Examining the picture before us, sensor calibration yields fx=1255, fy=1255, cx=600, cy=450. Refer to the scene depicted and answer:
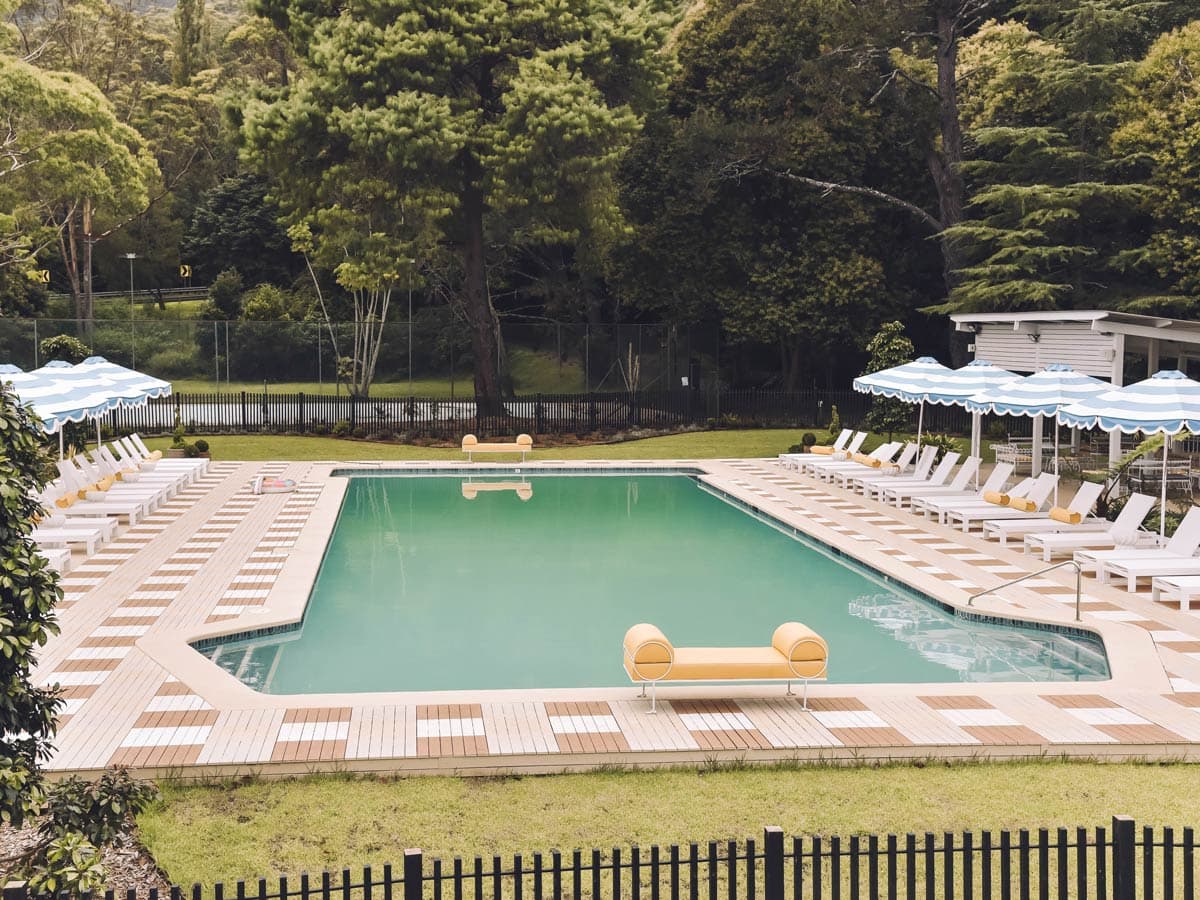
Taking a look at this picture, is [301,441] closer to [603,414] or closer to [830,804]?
[603,414]

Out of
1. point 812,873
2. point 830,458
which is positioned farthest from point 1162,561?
point 830,458

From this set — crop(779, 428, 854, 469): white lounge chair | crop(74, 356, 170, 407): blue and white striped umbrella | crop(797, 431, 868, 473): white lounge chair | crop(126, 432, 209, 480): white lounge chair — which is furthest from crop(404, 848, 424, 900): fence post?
crop(779, 428, 854, 469): white lounge chair

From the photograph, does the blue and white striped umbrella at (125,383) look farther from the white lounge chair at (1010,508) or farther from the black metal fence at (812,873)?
the black metal fence at (812,873)

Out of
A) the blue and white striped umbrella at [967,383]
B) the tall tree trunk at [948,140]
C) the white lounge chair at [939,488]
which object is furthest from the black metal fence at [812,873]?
the tall tree trunk at [948,140]

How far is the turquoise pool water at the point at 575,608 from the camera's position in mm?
11602

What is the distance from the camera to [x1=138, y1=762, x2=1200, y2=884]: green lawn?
6988 millimetres

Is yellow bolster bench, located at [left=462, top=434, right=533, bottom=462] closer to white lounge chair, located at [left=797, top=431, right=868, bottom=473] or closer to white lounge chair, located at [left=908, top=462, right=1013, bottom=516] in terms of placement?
white lounge chair, located at [left=797, top=431, right=868, bottom=473]

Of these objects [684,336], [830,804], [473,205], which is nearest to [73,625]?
[830,804]

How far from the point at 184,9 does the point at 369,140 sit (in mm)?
37498

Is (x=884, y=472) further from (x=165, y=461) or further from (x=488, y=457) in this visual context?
(x=165, y=461)

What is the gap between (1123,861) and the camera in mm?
5012

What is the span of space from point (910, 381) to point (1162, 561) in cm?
924

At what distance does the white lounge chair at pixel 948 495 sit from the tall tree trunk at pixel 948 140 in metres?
14.6

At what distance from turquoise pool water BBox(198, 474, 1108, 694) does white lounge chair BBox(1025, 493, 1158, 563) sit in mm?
2361
